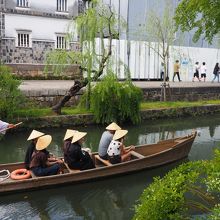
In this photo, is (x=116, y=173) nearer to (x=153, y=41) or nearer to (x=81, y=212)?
(x=81, y=212)

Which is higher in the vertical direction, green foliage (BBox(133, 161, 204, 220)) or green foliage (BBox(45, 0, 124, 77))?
green foliage (BBox(45, 0, 124, 77))

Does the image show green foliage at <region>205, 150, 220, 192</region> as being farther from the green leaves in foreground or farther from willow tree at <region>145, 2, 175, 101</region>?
willow tree at <region>145, 2, 175, 101</region>

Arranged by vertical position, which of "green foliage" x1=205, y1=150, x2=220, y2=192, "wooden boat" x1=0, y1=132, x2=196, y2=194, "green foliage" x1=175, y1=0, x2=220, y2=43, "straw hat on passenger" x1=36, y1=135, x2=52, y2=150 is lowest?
"wooden boat" x1=0, y1=132, x2=196, y2=194

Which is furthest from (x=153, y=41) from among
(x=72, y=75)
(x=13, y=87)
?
(x=13, y=87)

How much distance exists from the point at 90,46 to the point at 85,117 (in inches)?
109

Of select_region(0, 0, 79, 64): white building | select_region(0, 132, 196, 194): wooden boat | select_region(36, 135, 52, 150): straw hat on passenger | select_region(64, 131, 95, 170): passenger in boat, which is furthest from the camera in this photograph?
select_region(0, 0, 79, 64): white building

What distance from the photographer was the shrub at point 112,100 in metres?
14.8

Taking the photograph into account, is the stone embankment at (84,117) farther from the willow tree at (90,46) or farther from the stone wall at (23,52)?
the stone wall at (23,52)

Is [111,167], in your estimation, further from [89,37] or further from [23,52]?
[23,52]

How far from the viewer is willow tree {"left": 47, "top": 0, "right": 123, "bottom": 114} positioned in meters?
14.3

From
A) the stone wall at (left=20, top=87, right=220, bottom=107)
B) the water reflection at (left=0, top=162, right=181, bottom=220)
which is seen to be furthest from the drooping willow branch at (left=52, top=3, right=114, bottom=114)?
the water reflection at (left=0, top=162, right=181, bottom=220)

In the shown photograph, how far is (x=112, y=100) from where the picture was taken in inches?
588

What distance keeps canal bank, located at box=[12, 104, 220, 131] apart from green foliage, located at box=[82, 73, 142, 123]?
0.51 m

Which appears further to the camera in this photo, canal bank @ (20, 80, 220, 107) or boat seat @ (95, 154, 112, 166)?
canal bank @ (20, 80, 220, 107)
